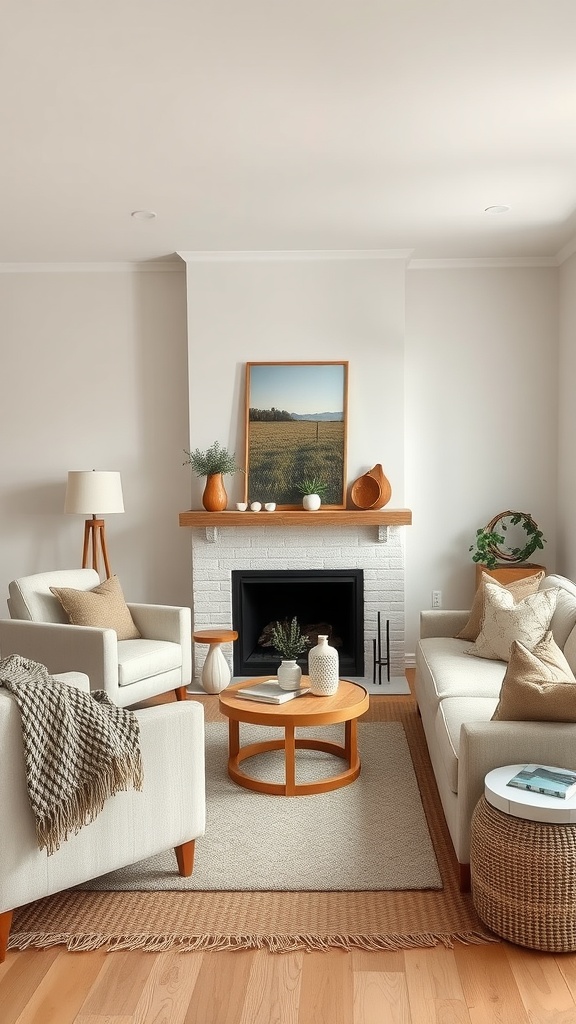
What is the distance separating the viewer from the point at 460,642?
448cm

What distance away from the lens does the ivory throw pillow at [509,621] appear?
13.1 feet

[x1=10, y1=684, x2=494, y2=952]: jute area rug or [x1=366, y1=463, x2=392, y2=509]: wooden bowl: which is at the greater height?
[x1=366, y1=463, x2=392, y2=509]: wooden bowl

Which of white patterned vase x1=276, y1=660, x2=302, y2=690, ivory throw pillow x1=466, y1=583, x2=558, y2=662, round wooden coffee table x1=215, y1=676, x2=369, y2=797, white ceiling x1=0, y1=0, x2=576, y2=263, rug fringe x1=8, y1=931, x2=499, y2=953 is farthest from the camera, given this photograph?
ivory throw pillow x1=466, y1=583, x2=558, y2=662

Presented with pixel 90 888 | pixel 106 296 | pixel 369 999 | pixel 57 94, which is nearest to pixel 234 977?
pixel 369 999

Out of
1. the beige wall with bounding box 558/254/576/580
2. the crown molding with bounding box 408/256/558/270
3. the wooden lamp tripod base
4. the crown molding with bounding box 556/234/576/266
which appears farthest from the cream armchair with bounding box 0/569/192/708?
the crown molding with bounding box 556/234/576/266

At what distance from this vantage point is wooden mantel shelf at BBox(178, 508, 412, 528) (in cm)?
538

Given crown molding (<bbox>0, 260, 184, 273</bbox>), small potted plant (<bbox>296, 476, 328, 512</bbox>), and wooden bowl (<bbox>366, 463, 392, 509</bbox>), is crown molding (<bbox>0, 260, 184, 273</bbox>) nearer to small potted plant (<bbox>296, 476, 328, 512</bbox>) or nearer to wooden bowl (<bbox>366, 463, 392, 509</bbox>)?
small potted plant (<bbox>296, 476, 328, 512</bbox>)

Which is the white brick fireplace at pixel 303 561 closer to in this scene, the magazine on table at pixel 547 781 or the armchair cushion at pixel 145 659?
the armchair cushion at pixel 145 659

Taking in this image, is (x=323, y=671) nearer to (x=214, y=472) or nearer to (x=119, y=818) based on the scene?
(x=119, y=818)

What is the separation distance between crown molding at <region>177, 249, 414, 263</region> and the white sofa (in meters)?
2.28

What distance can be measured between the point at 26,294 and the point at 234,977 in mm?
4613

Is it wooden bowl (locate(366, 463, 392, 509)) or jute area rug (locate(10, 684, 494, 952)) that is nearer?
jute area rug (locate(10, 684, 494, 952))

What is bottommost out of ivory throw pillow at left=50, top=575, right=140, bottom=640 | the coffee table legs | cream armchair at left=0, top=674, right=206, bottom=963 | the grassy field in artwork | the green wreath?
the coffee table legs

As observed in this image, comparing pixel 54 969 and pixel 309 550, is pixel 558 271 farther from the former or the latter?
pixel 54 969
